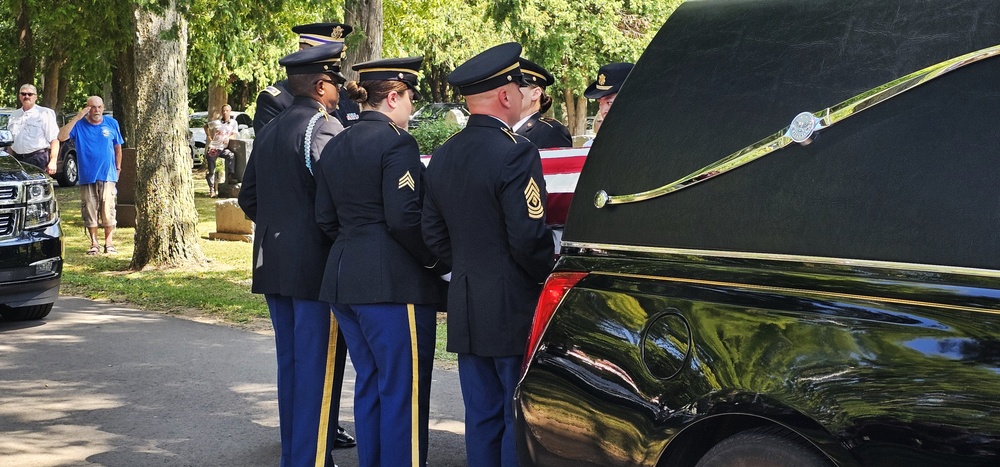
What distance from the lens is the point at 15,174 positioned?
9.44 meters

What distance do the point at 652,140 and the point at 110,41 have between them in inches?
711

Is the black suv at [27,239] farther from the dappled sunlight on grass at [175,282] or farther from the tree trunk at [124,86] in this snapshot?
the tree trunk at [124,86]

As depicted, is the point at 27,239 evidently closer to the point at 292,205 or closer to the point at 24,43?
the point at 292,205

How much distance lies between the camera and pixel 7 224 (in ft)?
29.8

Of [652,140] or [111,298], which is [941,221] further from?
[111,298]

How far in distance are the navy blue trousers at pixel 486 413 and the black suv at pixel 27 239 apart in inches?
227

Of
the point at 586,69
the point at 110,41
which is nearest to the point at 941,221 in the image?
the point at 110,41

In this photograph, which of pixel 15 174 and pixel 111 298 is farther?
pixel 111 298

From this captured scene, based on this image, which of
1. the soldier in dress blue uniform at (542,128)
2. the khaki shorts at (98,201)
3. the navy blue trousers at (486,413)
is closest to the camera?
the navy blue trousers at (486,413)

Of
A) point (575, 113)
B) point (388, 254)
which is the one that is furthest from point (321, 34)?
point (575, 113)

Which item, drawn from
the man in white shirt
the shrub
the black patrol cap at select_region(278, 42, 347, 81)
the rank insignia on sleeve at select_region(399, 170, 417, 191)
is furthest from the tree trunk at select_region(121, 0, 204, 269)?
the rank insignia on sleeve at select_region(399, 170, 417, 191)

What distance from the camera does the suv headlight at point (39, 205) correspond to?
30.5 ft

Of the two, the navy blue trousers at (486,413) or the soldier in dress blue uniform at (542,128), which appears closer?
the navy blue trousers at (486,413)

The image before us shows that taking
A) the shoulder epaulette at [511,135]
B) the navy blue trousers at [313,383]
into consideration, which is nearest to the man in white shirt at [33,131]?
the navy blue trousers at [313,383]
